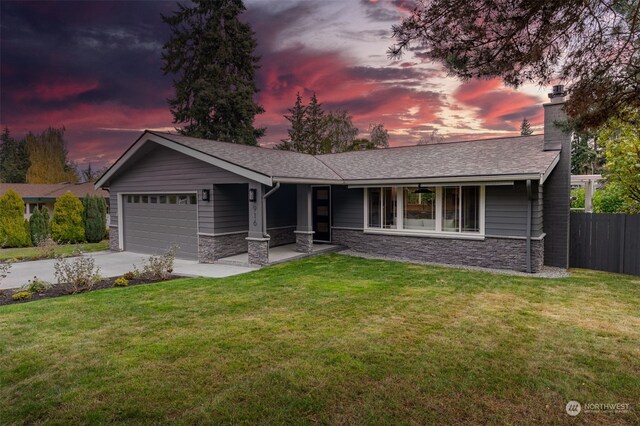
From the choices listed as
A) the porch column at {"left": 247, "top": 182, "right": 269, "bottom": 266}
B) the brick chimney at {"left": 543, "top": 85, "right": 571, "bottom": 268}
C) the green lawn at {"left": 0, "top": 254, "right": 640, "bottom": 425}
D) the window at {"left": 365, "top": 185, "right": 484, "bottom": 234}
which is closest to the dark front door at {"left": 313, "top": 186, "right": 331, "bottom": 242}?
the window at {"left": 365, "top": 185, "right": 484, "bottom": 234}

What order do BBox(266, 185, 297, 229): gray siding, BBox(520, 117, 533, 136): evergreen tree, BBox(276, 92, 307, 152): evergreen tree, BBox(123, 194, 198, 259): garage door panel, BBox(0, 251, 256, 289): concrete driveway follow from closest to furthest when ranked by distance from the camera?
BBox(0, 251, 256, 289): concrete driveway
BBox(123, 194, 198, 259): garage door panel
BBox(266, 185, 297, 229): gray siding
BBox(276, 92, 307, 152): evergreen tree
BBox(520, 117, 533, 136): evergreen tree

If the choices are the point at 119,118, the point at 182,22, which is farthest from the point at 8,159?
the point at 119,118

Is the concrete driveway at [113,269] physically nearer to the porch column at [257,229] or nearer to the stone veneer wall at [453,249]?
the porch column at [257,229]

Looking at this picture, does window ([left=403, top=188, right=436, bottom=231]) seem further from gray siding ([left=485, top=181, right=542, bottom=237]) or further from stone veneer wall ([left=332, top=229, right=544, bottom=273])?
gray siding ([left=485, top=181, right=542, bottom=237])

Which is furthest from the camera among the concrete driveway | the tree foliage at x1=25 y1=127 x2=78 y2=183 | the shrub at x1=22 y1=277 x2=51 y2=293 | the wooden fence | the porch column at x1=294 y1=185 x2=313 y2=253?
the tree foliage at x1=25 y1=127 x2=78 y2=183

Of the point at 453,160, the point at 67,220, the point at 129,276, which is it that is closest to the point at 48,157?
the point at 67,220

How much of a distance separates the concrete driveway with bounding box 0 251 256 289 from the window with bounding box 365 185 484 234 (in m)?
4.55

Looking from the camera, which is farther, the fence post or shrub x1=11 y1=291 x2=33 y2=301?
the fence post

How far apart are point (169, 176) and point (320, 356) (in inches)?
367

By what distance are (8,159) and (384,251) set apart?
4926 cm

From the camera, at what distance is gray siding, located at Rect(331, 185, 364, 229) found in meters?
11.9

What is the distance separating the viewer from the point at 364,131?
1329 inches

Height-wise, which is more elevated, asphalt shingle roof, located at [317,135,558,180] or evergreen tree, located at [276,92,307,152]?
evergreen tree, located at [276,92,307,152]

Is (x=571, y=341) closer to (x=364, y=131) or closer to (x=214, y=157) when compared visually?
(x=214, y=157)
